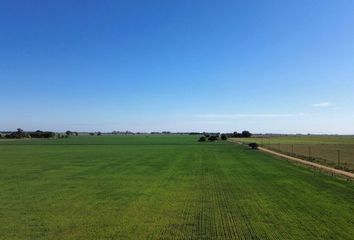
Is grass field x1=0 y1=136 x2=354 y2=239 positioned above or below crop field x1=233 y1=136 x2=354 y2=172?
below

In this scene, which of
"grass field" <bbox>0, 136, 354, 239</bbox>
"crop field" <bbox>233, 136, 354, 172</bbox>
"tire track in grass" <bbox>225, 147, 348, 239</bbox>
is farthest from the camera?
"crop field" <bbox>233, 136, 354, 172</bbox>

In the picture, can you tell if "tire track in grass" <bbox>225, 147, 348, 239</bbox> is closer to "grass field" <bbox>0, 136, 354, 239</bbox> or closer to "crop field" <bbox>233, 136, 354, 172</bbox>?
"grass field" <bbox>0, 136, 354, 239</bbox>

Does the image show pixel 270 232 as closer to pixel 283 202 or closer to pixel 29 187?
pixel 283 202

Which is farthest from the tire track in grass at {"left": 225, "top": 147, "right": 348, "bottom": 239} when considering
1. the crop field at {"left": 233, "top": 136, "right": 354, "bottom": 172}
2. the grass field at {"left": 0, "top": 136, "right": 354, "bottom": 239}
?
the crop field at {"left": 233, "top": 136, "right": 354, "bottom": 172}

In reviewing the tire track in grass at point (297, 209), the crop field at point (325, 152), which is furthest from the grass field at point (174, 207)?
the crop field at point (325, 152)

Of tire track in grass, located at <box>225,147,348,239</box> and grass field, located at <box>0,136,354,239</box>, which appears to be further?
tire track in grass, located at <box>225,147,348,239</box>

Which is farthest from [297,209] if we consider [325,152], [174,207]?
[325,152]

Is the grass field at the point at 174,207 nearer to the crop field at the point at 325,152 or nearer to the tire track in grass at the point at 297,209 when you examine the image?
the tire track in grass at the point at 297,209

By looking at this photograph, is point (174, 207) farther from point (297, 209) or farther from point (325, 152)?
point (325, 152)

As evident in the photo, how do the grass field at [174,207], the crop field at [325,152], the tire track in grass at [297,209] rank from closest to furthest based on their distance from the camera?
the grass field at [174,207] < the tire track in grass at [297,209] < the crop field at [325,152]

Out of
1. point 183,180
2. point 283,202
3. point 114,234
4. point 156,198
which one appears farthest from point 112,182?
point 114,234

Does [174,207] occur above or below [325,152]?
below

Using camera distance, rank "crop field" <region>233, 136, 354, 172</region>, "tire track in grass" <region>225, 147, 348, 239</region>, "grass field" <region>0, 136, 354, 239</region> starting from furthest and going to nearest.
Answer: "crop field" <region>233, 136, 354, 172</region> → "tire track in grass" <region>225, 147, 348, 239</region> → "grass field" <region>0, 136, 354, 239</region>
